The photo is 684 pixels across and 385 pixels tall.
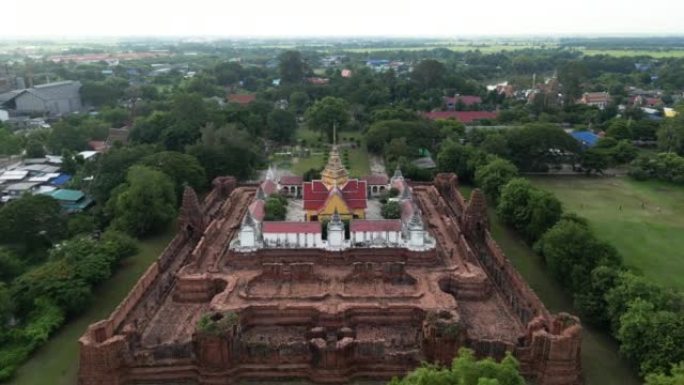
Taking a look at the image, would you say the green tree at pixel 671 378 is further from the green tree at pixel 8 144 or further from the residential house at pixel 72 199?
the green tree at pixel 8 144

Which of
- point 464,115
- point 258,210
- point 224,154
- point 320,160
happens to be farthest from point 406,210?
point 464,115

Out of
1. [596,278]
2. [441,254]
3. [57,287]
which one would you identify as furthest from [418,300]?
[57,287]

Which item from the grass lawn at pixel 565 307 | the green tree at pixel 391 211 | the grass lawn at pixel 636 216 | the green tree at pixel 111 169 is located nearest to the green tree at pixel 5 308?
the green tree at pixel 111 169

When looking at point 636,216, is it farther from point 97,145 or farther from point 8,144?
point 8,144

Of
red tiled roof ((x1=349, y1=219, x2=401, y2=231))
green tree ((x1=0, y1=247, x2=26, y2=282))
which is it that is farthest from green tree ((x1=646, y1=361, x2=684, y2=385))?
green tree ((x1=0, y1=247, x2=26, y2=282))

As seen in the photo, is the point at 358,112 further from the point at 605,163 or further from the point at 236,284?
the point at 236,284

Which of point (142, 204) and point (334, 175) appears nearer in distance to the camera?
point (334, 175)
